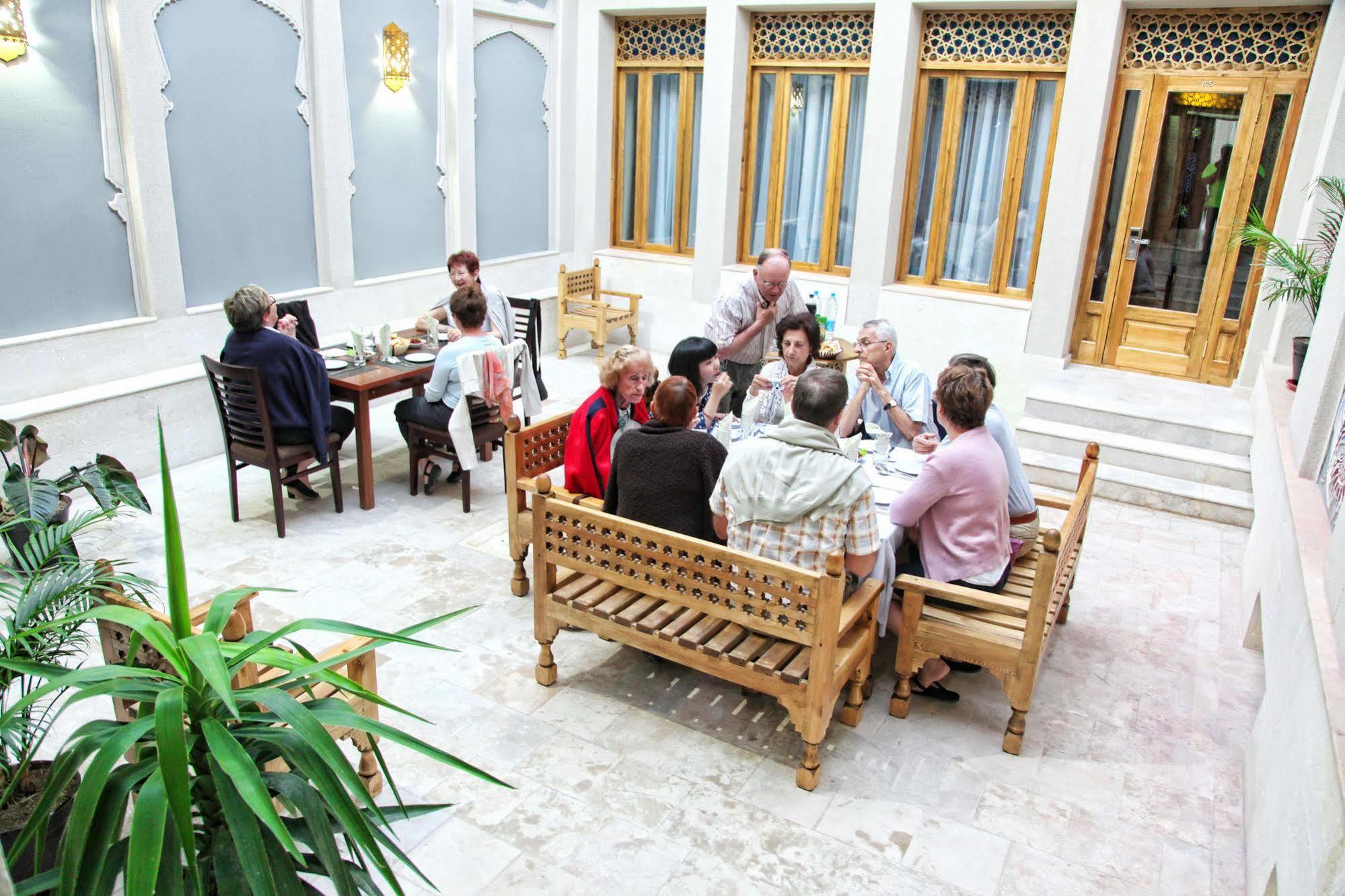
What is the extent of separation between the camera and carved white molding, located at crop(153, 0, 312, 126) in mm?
5320

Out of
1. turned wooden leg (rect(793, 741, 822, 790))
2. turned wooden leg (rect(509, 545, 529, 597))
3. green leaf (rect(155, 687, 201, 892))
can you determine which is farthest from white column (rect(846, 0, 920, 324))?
green leaf (rect(155, 687, 201, 892))

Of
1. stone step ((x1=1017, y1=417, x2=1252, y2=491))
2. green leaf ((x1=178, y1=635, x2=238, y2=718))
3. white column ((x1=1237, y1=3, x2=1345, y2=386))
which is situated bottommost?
stone step ((x1=1017, y1=417, x2=1252, y2=491))

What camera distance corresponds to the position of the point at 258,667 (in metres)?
2.88

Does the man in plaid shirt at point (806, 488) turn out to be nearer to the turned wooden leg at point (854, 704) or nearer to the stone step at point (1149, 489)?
the turned wooden leg at point (854, 704)

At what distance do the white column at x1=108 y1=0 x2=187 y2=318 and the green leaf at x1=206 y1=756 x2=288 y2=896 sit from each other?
468cm

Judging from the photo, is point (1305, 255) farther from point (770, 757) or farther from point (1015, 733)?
point (770, 757)

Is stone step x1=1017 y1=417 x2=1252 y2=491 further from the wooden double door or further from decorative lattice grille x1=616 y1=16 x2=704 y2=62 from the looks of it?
decorative lattice grille x1=616 y1=16 x2=704 y2=62

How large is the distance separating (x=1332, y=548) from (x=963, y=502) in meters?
1.09

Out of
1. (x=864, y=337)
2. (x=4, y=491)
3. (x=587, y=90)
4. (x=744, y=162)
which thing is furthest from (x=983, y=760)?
(x=587, y=90)

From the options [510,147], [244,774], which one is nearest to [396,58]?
[510,147]

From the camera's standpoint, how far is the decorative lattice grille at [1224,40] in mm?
6219

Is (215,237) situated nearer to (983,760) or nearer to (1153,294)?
(983,760)

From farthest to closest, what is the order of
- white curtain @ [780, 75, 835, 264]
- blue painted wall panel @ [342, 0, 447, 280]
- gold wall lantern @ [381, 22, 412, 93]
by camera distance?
white curtain @ [780, 75, 835, 264] → gold wall lantern @ [381, 22, 412, 93] → blue painted wall panel @ [342, 0, 447, 280]

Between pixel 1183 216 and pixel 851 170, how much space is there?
8.21ft
